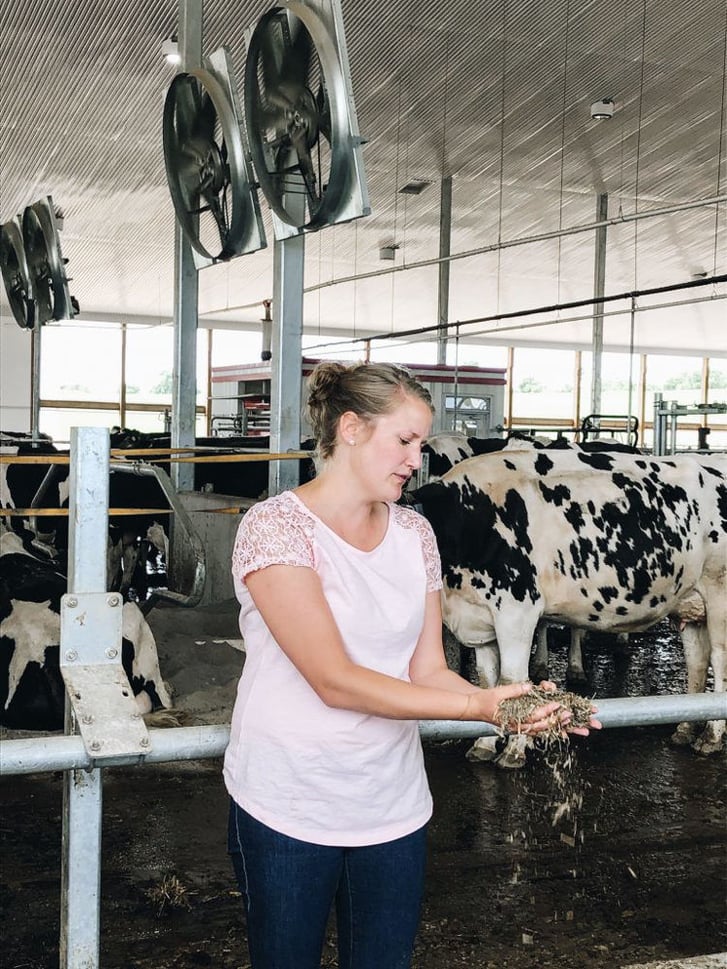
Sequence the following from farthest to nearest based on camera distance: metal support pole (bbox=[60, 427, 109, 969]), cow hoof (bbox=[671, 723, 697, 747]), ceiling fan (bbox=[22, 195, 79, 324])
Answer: ceiling fan (bbox=[22, 195, 79, 324])
cow hoof (bbox=[671, 723, 697, 747])
metal support pole (bbox=[60, 427, 109, 969])

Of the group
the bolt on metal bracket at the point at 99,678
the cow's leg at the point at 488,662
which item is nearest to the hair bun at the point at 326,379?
the bolt on metal bracket at the point at 99,678

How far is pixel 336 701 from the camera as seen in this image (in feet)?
5.30

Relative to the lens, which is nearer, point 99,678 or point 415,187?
point 99,678

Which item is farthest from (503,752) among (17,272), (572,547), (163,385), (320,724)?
(163,385)

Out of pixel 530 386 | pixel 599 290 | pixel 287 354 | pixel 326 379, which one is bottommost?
pixel 326 379

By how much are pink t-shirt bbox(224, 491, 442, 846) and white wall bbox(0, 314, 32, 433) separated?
72.4 feet

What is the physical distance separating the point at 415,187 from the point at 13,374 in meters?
11.8

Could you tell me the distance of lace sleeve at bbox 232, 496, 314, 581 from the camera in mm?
1654

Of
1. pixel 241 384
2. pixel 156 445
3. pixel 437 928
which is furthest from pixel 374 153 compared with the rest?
pixel 437 928

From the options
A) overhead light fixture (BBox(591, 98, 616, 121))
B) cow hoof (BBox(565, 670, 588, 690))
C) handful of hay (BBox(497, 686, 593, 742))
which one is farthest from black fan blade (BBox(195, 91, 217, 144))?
overhead light fixture (BBox(591, 98, 616, 121))

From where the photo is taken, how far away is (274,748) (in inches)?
66.8

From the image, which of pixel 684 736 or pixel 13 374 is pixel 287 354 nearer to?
pixel 684 736

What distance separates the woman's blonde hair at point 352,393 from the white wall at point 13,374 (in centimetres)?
2198

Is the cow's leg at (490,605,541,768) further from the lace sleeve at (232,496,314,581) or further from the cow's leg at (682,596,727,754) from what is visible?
the lace sleeve at (232,496,314,581)
